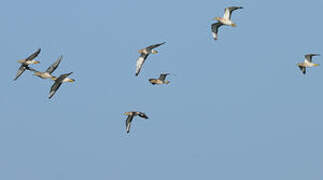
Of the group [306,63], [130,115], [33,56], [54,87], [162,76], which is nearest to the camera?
[54,87]

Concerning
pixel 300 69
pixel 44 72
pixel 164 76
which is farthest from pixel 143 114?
pixel 300 69

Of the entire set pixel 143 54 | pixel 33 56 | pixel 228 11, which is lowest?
pixel 33 56

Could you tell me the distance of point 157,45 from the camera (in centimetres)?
10956

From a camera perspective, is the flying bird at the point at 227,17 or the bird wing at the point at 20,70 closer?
the flying bird at the point at 227,17

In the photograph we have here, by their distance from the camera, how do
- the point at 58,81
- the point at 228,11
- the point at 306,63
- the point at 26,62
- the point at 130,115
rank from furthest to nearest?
the point at 306,63 → the point at 130,115 → the point at 26,62 → the point at 228,11 → the point at 58,81

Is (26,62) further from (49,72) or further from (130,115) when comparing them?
(130,115)

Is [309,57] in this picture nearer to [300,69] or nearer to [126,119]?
[300,69]

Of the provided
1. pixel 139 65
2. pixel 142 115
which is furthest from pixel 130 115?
pixel 139 65

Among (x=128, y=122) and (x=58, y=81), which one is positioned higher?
(x=58, y=81)

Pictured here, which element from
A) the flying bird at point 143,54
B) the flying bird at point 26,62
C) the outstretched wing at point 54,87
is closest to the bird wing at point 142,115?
the flying bird at point 143,54

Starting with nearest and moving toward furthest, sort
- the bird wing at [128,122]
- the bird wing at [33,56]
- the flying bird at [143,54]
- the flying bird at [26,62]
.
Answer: the flying bird at [143,54] → the bird wing at [33,56] → the flying bird at [26,62] → the bird wing at [128,122]

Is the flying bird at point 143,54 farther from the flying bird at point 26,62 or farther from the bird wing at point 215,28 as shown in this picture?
the flying bird at point 26,62

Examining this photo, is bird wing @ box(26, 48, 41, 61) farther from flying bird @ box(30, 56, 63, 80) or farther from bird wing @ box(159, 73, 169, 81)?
bird wing @ box(159, 73, 169, 81)

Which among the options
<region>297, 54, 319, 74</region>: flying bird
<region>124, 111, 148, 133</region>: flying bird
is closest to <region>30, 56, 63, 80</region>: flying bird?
<region>124, 111, 148, 133</region>: flying bird
